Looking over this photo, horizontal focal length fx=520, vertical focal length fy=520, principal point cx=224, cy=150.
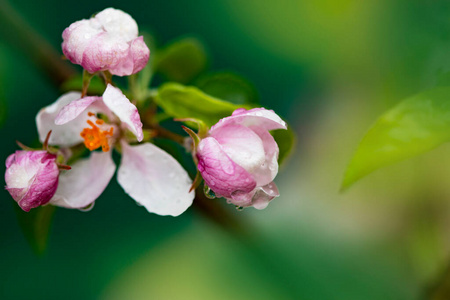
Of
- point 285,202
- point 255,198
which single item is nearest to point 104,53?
point 255,198

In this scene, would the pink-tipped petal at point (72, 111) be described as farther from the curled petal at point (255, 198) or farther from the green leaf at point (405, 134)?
the green leaf at point (405, 134)

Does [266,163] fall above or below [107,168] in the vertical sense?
above

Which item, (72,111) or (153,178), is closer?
(72,111)

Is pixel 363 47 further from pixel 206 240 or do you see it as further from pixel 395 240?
Answer: pixel 206 240

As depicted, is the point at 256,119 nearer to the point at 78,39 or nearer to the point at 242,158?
the point at 242,158

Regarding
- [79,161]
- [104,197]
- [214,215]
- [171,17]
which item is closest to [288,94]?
[171,17]

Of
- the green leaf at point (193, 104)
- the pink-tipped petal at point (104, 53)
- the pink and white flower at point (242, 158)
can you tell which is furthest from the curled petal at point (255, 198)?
the pink-tipped petal at point (104, 53)

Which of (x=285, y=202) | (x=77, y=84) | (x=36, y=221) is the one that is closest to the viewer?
(x=36, y=221)
